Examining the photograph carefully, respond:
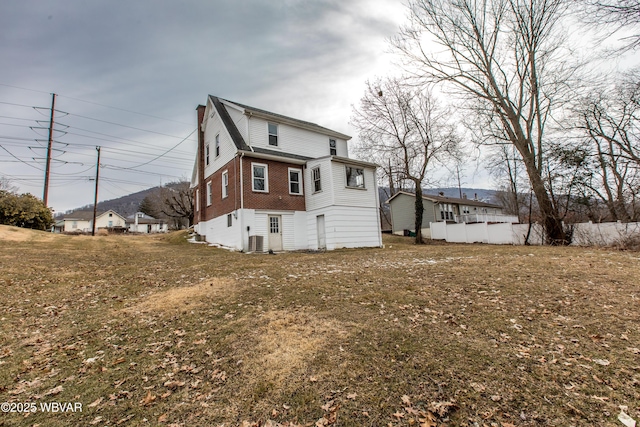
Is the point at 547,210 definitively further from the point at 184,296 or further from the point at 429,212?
the point at 184,296

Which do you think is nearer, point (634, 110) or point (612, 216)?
point (634, 110)

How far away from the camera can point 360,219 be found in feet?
57.2

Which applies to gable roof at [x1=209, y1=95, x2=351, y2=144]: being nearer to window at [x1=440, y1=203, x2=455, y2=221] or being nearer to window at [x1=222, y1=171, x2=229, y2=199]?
window at [x1=222, y1=171, x2=229, y2=199]

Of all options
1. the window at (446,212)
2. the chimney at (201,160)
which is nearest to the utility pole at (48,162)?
the chimney at (201,160)

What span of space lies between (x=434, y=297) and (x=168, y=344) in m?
4.95

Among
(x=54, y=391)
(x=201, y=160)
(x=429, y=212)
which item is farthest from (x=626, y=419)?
(x=429, y=212)

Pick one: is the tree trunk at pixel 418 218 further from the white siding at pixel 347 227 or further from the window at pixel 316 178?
the window at pixel 316 178

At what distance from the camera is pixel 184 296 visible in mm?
6254

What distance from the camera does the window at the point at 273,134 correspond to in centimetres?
1783

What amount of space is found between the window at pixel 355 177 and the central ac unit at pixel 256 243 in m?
6.22

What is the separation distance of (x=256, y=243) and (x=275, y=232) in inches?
62.9

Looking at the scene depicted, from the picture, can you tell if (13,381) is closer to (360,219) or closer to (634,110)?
(360,219)

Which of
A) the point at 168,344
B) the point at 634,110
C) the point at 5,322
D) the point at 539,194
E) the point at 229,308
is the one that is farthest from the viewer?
the point at 539,194

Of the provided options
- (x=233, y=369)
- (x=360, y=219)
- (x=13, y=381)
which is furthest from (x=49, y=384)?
(x=360, y=219)
